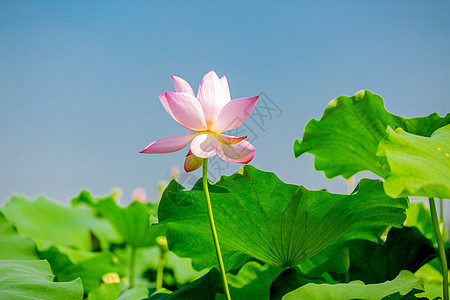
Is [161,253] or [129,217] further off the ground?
[129,217]

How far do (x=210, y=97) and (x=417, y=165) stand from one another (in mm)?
300

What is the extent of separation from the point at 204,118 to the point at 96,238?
1530 mm

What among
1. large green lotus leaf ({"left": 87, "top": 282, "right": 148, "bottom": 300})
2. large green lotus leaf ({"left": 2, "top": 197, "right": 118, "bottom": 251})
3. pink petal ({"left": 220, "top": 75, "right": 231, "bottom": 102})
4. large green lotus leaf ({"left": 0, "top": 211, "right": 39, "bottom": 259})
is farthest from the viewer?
large green lotus leaf ({"left": 2, "top": 197, "right": 118, "bottom": 251})

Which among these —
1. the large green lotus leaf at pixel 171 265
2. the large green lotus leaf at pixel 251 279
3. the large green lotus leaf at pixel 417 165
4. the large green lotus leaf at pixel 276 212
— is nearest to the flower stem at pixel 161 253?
the large green lotus leaf at pixel 171 265

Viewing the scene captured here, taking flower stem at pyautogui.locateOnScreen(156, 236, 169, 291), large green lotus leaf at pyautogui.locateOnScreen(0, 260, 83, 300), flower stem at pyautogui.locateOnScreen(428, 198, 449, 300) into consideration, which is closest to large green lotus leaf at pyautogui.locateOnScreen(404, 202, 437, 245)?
flower stem at pyautogui.locateOnScreen(428, 198, 449, 300)

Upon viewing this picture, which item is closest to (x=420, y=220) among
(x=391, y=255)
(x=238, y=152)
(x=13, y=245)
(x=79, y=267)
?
(x=391, y=255)

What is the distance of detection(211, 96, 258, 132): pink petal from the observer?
0.53m

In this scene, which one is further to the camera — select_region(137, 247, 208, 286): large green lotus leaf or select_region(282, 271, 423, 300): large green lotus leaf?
select_region(137, 247, 208, 286): large green lotus leaf

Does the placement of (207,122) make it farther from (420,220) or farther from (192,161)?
(420,220)

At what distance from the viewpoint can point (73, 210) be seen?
73.4 inches

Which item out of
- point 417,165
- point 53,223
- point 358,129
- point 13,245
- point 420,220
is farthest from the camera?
point 53,223

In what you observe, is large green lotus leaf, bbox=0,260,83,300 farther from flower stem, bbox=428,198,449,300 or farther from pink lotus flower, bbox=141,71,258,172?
flower stem, bbox=428,198,449,300

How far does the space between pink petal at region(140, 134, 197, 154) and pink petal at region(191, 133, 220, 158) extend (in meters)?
0.02

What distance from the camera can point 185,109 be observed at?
0.53 m
